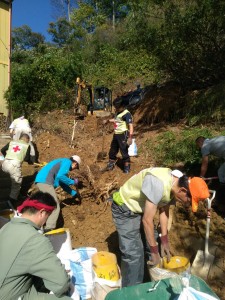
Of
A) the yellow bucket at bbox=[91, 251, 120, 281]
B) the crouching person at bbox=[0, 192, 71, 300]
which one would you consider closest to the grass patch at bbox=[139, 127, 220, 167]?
the yellow bucket at bbox=[91, 251, 120, 281]

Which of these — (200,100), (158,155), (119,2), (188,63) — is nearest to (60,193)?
(158,155)

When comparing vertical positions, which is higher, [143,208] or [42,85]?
[42,85]

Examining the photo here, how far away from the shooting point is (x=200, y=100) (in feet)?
29.5

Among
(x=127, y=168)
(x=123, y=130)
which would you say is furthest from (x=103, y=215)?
(x=123, y=130)

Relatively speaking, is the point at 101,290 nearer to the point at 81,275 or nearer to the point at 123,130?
the point at 81,275

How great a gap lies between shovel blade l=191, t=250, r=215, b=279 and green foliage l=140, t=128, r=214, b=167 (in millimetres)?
3031

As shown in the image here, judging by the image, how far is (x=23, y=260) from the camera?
7.97ft

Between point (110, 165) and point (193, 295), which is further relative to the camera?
point (110, 165)

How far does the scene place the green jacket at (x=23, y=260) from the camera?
2424 millimetres

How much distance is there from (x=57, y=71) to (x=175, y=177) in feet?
42.0

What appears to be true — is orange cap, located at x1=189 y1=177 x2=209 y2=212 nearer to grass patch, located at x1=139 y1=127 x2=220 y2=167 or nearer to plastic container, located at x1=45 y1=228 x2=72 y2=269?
plastic container, located at x1=45 y1=228 x2=72 y2=269

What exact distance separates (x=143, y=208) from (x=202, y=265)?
1360 mm

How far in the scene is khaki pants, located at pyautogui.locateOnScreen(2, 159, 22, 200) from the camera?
5.88 metres

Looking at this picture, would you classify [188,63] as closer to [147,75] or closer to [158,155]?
[158,155]
